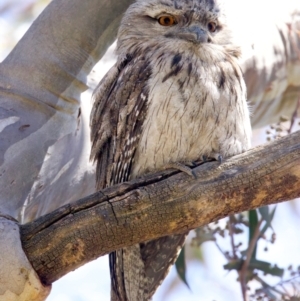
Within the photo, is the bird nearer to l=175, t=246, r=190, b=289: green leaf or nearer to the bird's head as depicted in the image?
the bird's head

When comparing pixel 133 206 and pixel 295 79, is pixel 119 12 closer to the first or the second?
pixel 133 206

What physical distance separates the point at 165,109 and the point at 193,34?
48 cm

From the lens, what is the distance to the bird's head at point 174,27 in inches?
122

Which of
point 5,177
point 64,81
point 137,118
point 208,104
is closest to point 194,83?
point 208,104

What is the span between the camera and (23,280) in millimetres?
2357

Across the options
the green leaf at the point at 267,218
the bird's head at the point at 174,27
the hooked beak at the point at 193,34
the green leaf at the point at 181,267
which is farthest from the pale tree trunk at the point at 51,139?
the green leaf at the point at 267,218

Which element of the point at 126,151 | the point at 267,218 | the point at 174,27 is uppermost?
the point at 174,27

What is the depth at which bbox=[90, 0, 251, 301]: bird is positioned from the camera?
112 inches

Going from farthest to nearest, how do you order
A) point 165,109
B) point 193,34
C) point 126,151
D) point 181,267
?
point 181,267, point 193,34, point 126,151, point 165,109

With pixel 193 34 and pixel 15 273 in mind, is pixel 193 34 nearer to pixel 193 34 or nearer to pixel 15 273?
pixel 193 34

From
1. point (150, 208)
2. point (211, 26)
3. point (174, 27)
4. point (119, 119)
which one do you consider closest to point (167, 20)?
point (174, 27)

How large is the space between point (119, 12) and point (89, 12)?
27 centimetres

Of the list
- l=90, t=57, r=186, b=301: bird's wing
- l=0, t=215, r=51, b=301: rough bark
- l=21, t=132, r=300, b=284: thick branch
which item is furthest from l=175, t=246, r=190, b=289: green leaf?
l=0, t=215, r=51, b=301: rough bark

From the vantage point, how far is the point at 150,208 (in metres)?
2.41
